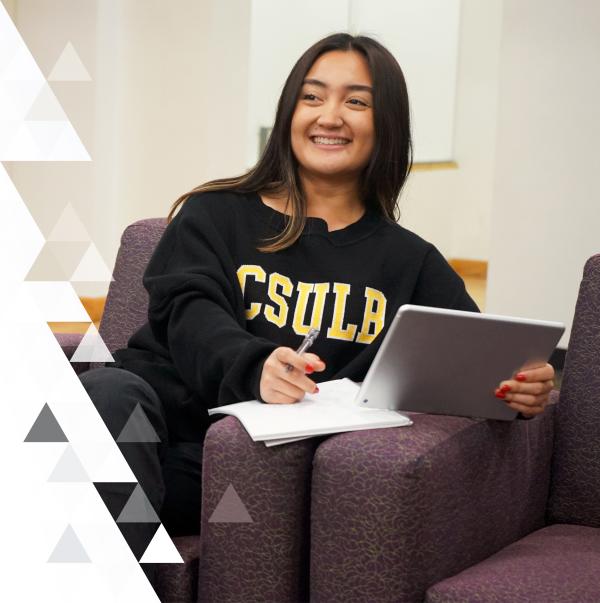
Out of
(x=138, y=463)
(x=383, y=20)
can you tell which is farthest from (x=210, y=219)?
(x=383, y=20)

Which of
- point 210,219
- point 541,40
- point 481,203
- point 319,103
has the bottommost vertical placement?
point 481,203

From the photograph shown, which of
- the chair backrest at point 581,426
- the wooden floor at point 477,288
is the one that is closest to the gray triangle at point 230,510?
the chair backrest at point 581,426

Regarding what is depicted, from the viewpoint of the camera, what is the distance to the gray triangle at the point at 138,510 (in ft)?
4.66

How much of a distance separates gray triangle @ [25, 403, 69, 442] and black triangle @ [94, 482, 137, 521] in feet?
0.64

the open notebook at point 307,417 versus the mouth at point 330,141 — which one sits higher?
the mouth at point 330,141

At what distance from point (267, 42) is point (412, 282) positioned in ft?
14.9

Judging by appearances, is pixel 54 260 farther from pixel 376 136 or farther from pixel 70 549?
pixel 70 549

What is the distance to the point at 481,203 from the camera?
7602 mm

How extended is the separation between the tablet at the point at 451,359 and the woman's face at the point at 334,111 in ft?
1.68

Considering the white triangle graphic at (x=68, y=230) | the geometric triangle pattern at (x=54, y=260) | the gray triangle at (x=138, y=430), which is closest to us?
the gray triangle at (x=138, y=430)

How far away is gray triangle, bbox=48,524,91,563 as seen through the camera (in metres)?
1.39

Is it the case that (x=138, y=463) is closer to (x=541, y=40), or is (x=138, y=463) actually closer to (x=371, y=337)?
(x=371, y=337)

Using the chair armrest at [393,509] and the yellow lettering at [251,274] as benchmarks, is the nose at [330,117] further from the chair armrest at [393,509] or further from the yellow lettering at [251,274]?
the chair armrest at [393,509]

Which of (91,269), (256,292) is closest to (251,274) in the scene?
(256,292)
